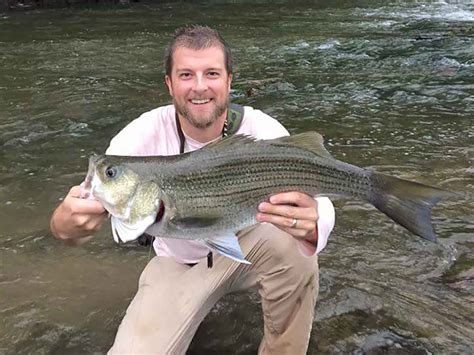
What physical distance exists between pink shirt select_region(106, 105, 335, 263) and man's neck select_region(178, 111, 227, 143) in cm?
3

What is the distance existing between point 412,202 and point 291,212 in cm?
59

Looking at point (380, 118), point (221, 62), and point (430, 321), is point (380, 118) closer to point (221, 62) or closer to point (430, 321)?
point (430, 321)

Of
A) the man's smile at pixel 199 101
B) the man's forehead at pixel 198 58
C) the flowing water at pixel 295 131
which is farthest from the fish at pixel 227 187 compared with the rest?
the flowing water at pixel 295 131

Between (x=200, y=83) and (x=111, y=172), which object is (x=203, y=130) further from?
(x=111, y=172)

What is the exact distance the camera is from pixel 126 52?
47.3 ft

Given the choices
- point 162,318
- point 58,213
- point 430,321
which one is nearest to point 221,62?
point 58,213

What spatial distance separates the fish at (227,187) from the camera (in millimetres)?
2707

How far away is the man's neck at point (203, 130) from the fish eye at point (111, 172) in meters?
0.77

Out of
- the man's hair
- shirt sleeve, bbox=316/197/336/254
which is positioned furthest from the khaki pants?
the man's hair

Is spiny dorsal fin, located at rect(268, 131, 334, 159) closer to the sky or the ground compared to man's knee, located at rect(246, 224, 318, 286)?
closer to the sky

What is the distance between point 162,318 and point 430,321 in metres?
1.89

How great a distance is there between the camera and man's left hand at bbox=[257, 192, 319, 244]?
284cm

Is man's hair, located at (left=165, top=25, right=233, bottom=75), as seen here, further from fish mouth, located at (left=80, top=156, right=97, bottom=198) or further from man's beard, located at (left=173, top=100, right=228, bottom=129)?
fish mouth, located at (left=80, top=156, right=97, bottom=198)

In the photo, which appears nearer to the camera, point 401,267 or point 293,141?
point 293,141
